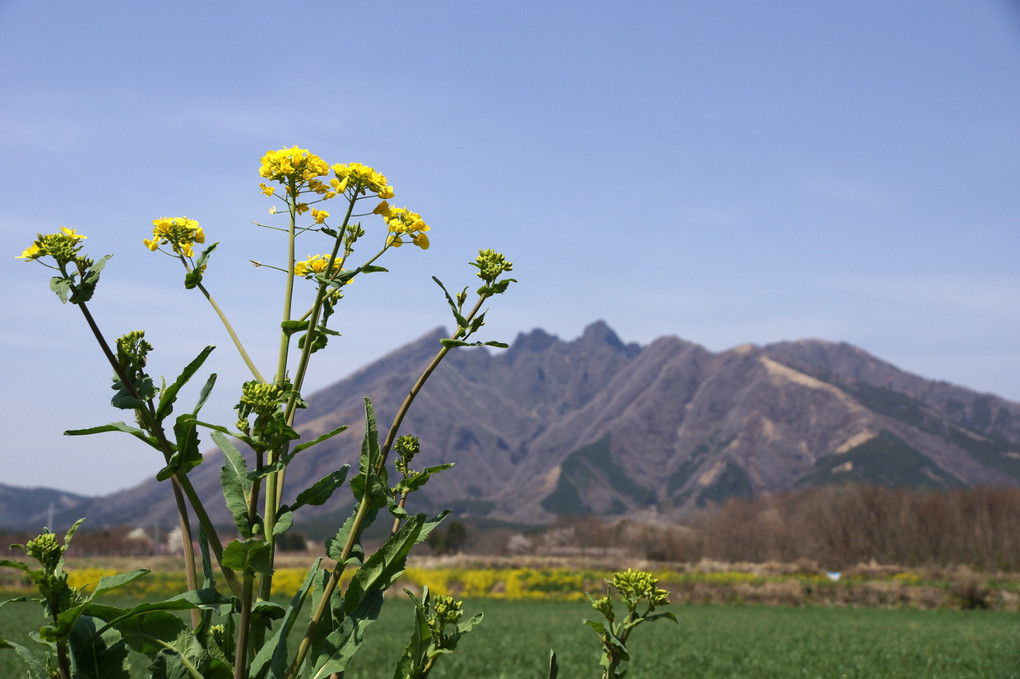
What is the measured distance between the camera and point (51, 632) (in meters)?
2.03

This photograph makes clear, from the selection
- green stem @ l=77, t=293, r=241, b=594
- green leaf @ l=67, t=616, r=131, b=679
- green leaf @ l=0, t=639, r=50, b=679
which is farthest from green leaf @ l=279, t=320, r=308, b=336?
green leaf @ l=0, t=639, r=50, b=679

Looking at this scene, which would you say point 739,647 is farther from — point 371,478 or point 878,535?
point 878,535

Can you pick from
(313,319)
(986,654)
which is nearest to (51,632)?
(313,319)

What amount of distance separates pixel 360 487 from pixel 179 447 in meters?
0.51

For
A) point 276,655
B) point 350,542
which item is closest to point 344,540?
point 350,542

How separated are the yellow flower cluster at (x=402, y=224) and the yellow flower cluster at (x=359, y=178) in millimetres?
105

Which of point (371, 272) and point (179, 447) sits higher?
point (371, 272)

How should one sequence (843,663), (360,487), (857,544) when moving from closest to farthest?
(360,487) → (843,663) → (857,544)

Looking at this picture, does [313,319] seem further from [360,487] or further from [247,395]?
[360,487]

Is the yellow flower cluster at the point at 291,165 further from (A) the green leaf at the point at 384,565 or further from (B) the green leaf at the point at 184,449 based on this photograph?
(A) the green leaf at the point at 384,565

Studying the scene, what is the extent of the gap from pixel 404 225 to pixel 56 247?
101 cm

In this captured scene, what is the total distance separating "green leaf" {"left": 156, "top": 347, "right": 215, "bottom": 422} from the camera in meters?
2.18

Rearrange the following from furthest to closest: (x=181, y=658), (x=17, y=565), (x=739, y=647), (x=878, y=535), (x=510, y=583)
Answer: (x=878, y=535) → (x=510, y=583) → (x=739, y=647) → (x=181, y=658) → (x=17, y=565)

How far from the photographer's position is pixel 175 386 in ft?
7.20
